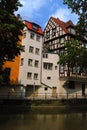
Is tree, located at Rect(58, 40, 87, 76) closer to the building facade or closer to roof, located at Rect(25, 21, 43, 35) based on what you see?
the building facade

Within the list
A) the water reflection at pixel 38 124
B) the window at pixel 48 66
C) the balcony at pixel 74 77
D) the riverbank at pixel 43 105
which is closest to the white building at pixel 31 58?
the window at pixel 48 66

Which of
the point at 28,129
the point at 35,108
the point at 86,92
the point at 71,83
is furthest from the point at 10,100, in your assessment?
the point at 86,92

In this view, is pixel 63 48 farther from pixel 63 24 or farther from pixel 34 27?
pixel 63 24

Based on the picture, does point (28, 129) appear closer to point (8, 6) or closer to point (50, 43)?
point (8, 6)

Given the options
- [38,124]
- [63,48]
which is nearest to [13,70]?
[63,48]

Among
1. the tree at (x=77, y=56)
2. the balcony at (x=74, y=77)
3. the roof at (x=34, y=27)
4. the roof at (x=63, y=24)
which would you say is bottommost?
the balcony at (x=74, y=77)

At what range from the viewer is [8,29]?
71.5 ft

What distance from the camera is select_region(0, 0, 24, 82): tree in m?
21.7

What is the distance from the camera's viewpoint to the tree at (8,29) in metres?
21.7

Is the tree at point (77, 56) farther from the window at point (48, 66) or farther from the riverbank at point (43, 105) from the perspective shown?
the window at point (48, 66)

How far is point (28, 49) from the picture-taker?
154 ft

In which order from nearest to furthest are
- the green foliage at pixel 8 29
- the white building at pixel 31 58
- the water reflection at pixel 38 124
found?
1. the water reflection at pixel 38 124
2. the green foliage at pixel 8 29
3. the white building at pixel 31 58

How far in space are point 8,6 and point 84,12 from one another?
842cm

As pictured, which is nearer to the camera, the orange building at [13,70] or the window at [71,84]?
the orange building at [13,70]
